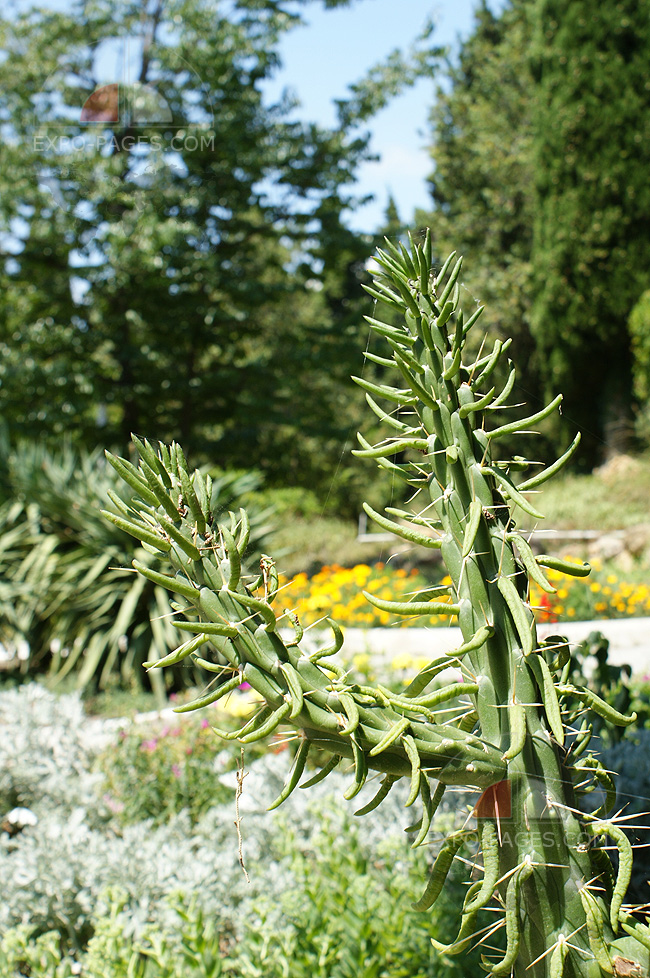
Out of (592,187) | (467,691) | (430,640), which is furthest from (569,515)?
(467,691)

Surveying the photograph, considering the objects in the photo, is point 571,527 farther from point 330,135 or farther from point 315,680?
point 315,680

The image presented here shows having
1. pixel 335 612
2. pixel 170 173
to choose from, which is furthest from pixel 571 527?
pixel 170 173

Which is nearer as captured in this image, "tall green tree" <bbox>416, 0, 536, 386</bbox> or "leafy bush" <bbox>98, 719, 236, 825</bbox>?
"leafy bush" <bbox>98, 719, 236, 825</bbox>

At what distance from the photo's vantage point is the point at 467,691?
2.85 feet

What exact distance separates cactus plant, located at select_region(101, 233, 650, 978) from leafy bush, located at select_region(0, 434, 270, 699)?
4505 mm

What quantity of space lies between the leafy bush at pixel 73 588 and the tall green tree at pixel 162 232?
1907 mm

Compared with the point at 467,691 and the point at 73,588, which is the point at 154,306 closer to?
the point at 73,588

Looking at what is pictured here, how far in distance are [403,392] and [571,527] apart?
9.63 meters

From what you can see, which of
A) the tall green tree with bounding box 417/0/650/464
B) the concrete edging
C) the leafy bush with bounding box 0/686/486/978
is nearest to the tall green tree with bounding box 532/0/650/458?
the tall green tree with bounding box 417/0/650/464

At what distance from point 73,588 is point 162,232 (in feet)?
12.8

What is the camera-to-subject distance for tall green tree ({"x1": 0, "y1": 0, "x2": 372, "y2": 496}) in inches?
313

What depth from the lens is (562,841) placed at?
2.79 ft

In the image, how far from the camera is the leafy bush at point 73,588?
5.43m

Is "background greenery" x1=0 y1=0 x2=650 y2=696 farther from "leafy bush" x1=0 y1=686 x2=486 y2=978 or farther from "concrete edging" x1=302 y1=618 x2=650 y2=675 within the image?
"leafy bush" x1=0 y1=686 x2=486 y2=978
